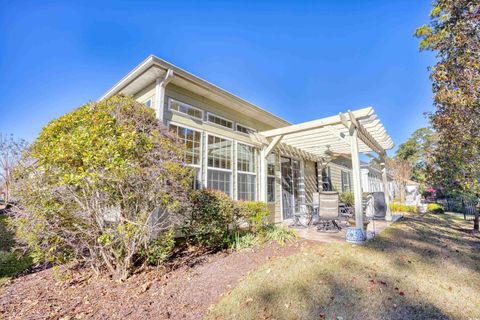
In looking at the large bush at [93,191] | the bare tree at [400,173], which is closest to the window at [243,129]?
the large bush at [93,191]

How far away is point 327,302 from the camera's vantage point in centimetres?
288

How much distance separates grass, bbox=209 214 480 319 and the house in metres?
1.93

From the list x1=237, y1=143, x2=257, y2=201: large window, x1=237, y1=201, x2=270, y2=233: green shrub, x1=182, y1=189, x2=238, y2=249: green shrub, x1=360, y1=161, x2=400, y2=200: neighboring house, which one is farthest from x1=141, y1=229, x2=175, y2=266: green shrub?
x1=360, y1=161, x2=400, y2=200: neighboring house

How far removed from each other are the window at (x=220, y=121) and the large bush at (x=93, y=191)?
305 centimetres

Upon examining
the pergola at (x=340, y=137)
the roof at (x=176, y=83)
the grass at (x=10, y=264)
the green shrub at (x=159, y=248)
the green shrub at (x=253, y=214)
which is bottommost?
the grass at (x=10, y=264)

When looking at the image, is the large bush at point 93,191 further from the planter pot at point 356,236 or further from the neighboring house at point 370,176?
the neighboring house at point 370,176

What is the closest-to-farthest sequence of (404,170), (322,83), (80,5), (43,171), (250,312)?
(250,312), (43,171), (80,5), (322,83), (404,170)

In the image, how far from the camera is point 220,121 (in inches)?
288

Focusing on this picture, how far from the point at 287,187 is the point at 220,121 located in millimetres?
4491

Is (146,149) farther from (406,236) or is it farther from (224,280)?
(406,236)

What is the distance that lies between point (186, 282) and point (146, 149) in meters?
2.31

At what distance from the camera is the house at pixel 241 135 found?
19.2 feet

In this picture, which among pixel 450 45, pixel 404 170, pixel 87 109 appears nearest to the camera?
pixel 87 109

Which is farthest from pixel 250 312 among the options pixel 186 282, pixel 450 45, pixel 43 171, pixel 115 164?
pixel 450 45
